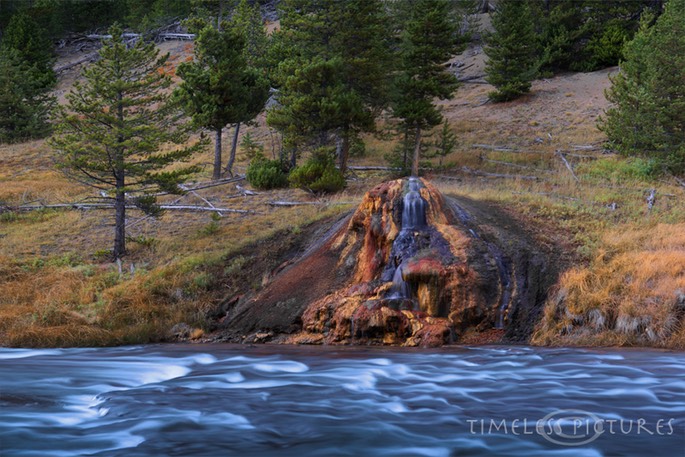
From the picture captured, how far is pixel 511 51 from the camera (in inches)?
1623

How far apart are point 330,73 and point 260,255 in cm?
1093

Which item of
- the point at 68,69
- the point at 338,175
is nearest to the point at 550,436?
the point at 338,175

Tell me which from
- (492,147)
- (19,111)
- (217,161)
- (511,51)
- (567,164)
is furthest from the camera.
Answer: (19,111)

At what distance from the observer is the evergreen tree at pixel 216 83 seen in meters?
29.1

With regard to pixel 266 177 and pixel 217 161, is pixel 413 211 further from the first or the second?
pixel 217 161

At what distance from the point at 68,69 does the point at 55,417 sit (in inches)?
2519

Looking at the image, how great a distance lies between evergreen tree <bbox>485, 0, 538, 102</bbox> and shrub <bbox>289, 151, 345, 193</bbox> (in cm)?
2063

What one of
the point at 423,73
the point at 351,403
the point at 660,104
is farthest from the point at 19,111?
the point at 351,403

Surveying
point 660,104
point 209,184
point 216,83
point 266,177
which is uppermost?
point 216,83

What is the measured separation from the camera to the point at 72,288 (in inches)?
681

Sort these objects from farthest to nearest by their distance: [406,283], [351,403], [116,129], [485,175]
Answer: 1. [485,175]
2. [116,129]
3. [406,283]
4. [351,403]

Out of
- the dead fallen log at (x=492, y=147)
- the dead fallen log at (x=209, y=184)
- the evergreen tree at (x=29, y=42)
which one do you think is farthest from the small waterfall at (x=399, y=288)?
the evergreen tree at (x=29, y=42)

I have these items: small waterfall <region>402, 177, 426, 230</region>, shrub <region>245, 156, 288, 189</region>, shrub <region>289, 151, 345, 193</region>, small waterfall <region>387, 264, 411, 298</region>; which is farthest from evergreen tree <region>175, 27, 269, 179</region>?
small waterfall <region>387, 264, 411, 298</region>

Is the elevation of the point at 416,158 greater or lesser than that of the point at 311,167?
greater
